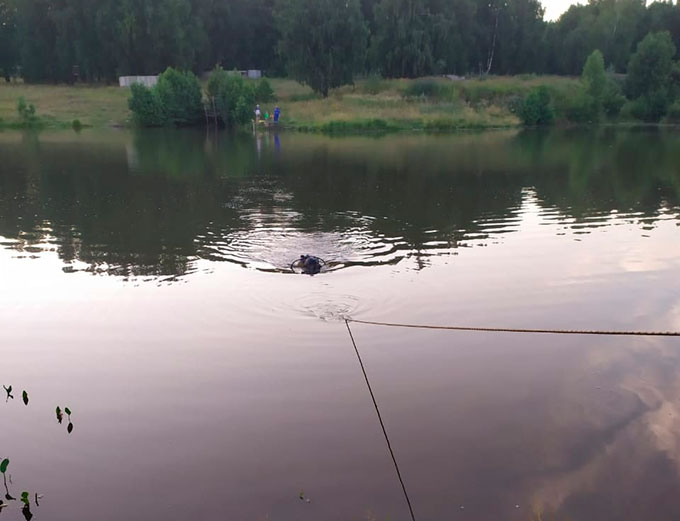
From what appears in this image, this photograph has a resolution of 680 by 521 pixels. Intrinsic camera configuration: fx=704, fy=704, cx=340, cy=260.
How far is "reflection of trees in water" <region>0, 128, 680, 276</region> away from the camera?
1509cm

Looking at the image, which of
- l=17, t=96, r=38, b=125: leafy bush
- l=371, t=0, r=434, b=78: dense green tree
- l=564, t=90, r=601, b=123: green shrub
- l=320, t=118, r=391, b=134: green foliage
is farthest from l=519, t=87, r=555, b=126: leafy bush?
l=17, t=96, r=38, b=125: leafy bush

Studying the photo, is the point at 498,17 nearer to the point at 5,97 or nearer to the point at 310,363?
the point at 5,97

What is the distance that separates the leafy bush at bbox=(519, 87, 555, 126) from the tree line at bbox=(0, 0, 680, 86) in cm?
1212

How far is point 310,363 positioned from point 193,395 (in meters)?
1.49

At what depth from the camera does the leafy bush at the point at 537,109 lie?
5266cm

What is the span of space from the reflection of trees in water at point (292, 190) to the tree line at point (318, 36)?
2176 centimetres

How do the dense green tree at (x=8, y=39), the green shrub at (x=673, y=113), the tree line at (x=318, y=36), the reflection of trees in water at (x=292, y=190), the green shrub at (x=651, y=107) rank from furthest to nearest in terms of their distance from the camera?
the dense green tree at (x=8, y=39) → the green shrub at (x=651, y=107) → the tree line at (x=318, y=36) → the green shrub at (x=673, y=113) → the reflection of trees in water at (x=292, y=190)

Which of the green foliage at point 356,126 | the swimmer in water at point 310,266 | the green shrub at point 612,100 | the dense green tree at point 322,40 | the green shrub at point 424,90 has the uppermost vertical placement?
the dense green tree at point 322,40

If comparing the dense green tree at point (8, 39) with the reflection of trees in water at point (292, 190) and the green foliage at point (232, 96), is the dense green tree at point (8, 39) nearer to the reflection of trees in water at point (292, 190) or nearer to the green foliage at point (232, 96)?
the green foliage at point (232, 96)

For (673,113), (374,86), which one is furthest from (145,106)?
(673,113)

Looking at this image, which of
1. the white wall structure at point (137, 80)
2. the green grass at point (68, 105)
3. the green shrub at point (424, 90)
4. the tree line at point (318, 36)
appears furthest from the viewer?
the white wall structure at point (137, 80)

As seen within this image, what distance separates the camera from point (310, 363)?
846 cm

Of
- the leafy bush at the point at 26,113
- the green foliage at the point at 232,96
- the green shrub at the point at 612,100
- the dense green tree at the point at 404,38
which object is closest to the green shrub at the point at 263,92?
the green foliage at the point at 232,96

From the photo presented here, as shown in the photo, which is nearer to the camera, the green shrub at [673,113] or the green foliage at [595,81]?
the green shrub at [673,113]
